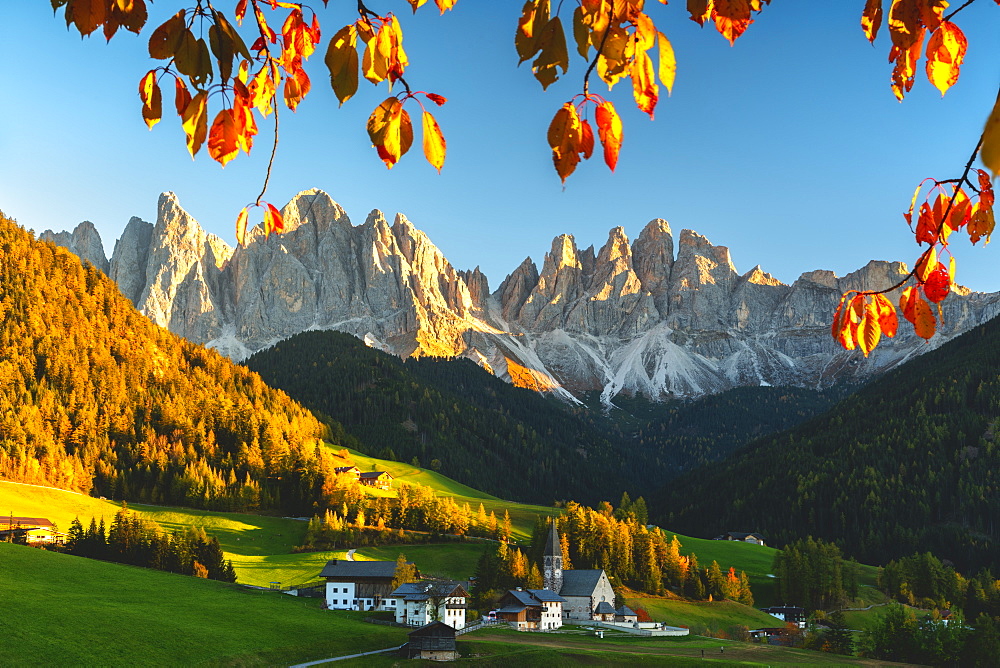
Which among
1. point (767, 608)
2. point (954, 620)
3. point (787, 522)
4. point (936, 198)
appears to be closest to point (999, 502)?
point (787, 522)

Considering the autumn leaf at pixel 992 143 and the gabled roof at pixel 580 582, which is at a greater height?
the autumn leaf at pixel 992 143

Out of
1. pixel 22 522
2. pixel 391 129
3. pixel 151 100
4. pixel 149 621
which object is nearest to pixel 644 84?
pixel 391 129

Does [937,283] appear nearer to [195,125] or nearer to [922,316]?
[922,316]

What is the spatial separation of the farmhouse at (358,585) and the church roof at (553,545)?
18.4 meters

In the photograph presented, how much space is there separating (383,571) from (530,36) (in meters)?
84.5

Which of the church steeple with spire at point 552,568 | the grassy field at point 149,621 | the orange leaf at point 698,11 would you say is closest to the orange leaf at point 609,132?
the orange leaf at point 698,11

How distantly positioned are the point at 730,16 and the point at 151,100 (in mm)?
2942

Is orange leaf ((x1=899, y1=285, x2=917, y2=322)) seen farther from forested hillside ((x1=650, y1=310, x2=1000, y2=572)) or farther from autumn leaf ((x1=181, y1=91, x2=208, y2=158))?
forested hillside ((x1=650, y1=310, x2=1000, y2=572))

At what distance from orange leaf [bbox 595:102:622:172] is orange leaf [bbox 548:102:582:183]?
96 millimetres

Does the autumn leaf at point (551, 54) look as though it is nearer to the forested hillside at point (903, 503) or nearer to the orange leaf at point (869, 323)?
the orange leaf at point (869, 323)

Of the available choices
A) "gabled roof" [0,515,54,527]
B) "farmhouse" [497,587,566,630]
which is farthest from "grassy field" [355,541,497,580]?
"gabled roof" [0,515,54,527]

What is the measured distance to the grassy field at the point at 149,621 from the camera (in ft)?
150

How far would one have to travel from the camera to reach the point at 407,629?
2729 inches

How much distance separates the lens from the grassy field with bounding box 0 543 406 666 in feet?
150
